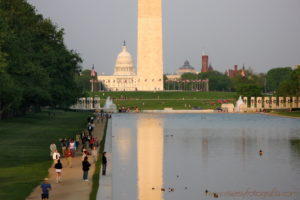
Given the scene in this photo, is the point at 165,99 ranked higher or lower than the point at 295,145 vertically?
higher

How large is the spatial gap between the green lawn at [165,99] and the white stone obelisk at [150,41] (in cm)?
481

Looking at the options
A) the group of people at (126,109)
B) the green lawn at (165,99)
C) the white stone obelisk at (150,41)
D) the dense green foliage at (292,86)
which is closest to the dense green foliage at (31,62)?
the group of people at (126,109)

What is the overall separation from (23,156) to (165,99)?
106 meters

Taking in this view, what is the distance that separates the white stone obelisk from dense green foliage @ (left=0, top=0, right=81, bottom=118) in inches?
2332

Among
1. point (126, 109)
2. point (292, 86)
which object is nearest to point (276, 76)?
point (292, 86)

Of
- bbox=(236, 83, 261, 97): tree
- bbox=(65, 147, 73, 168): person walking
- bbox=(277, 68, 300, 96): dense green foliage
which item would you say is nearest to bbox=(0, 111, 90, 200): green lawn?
bbox=(65, 147, 73, 168): person walking

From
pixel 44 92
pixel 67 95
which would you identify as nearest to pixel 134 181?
pixel 44 92

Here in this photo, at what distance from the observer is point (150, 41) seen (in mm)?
147875

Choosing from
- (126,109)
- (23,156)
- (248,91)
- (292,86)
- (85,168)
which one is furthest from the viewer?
(248,91)

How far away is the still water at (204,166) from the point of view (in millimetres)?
27953

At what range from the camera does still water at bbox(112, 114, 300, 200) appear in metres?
28.0

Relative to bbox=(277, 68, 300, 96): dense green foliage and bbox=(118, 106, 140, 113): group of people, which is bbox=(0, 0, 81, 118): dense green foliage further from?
bbox=(277, 68, 300, 96): dense green foliage

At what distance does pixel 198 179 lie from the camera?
31.3 meters

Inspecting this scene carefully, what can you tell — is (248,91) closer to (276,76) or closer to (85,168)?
(276,76)
